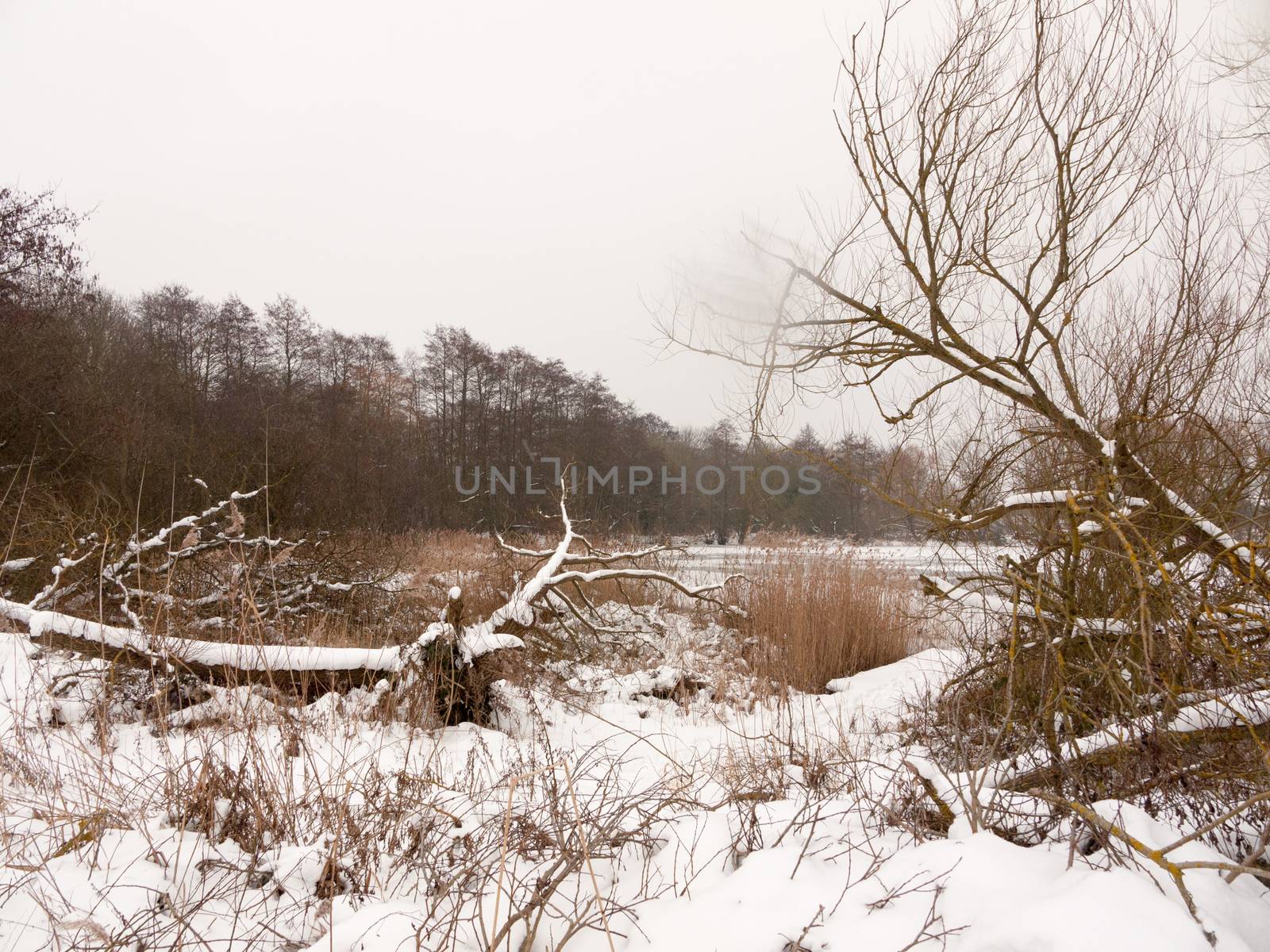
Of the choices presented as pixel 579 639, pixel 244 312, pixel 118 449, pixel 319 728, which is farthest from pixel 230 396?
pixel 319 728

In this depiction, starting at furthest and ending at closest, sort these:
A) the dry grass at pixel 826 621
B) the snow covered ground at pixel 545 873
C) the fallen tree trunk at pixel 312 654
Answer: the dry grass at pixel 826 621 → the fallen tree trunk at pixel 312 654 → the snow covered ground at pixel 545 873

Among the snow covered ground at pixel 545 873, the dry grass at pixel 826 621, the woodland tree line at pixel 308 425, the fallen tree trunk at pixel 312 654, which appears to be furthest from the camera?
the woodland tree line at pixel 308 425

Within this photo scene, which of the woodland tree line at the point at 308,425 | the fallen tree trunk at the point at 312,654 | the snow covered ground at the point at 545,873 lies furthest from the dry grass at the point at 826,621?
the snow covered ground at the point at 545,873

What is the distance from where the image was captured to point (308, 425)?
15.7m

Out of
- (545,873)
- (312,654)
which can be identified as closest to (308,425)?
(312,654)

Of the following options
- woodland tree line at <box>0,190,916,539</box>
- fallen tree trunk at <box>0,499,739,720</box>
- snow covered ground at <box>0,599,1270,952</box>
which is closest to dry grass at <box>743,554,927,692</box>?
woodland tree line at <box>0,190,916,539</box>

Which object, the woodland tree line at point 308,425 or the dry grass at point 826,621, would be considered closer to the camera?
the dry grass at point 826,621

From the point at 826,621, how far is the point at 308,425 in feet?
43.9

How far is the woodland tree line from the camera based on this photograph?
9383 mm

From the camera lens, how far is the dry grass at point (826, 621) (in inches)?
275

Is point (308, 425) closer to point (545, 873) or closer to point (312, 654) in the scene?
point (312, 654)

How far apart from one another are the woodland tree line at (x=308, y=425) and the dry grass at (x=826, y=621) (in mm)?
797

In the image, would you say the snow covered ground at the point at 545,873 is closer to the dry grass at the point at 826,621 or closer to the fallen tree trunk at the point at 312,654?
the fallen tree trunk at the point at 312,654

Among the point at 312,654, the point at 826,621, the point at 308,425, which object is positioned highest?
the point at 308,425
